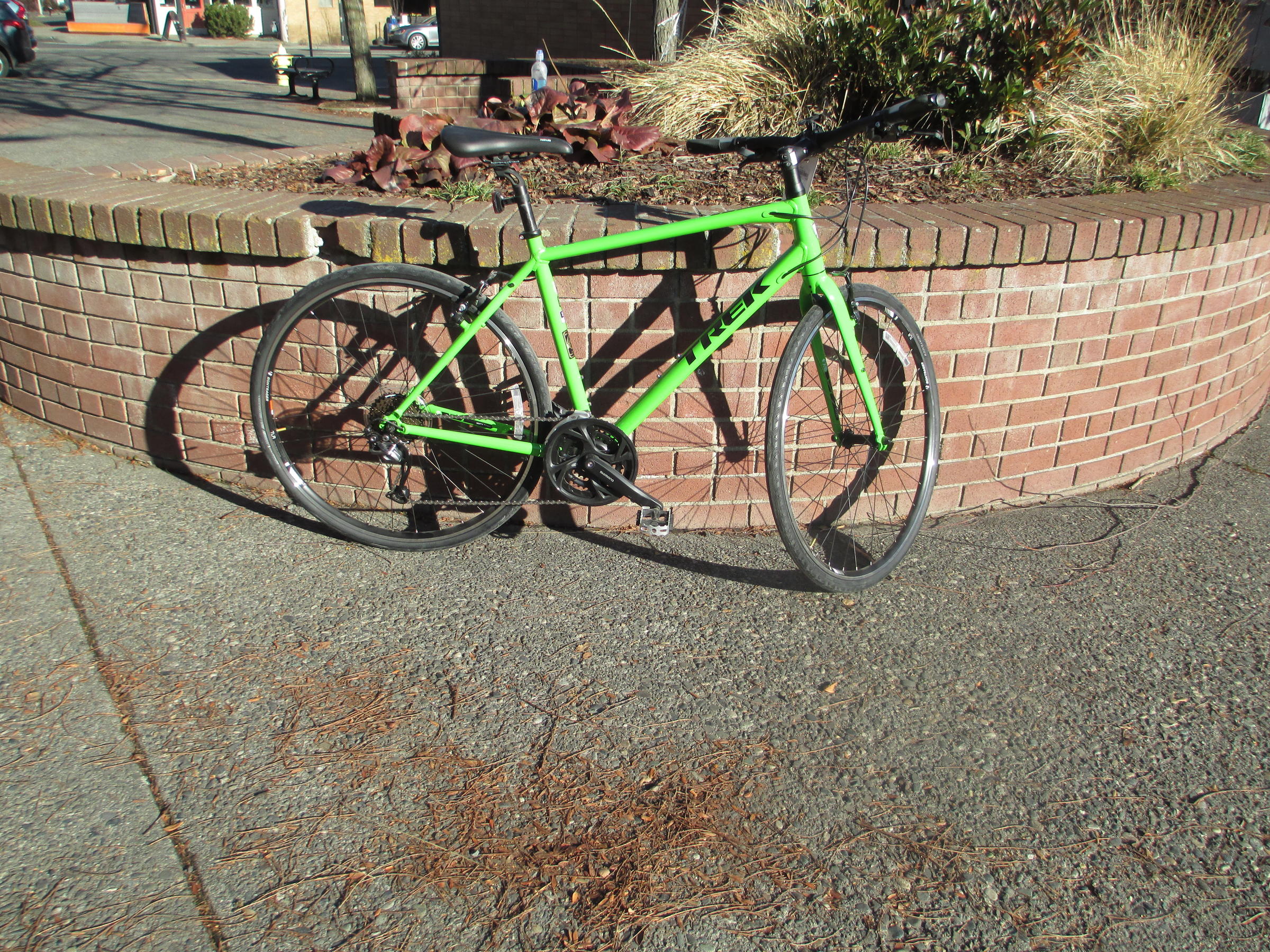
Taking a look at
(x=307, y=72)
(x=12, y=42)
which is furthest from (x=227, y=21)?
(x=307, y=72)

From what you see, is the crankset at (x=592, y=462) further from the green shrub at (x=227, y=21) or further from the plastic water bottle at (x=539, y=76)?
the green shrub at (x=227, y=21)

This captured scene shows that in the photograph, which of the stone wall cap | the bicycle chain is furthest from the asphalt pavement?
the bicycle chain

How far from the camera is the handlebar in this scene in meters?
2.55

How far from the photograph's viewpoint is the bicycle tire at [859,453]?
283cm

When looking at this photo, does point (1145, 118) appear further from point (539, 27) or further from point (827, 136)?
point (539, 27)

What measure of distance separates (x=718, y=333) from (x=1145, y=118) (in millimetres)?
2552

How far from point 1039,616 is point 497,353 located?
1.81 metres

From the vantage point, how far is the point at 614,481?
290cm

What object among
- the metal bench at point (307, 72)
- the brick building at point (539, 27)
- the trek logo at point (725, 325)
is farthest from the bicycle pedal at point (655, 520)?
the metal bench at point (307, 72)

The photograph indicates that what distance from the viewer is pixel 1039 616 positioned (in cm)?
284

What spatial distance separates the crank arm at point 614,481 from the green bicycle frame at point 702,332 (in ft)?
0.43

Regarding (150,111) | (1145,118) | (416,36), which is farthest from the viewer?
(416,36)

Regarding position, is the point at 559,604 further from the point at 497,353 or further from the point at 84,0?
the point at 84,0

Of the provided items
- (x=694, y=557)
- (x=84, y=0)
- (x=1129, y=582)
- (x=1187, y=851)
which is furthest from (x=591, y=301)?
(x=84, y=0)
